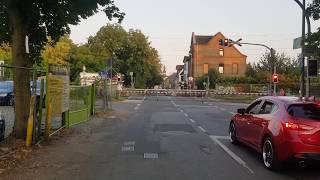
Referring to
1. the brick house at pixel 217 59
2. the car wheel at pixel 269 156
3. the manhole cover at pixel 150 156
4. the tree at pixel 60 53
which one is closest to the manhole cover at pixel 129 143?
the manhole cover at pixel 150 156

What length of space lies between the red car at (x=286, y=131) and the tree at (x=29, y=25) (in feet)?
18.8

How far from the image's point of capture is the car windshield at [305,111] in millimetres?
10973

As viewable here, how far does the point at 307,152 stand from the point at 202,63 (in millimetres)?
105615

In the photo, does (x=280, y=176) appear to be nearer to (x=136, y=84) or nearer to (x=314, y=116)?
(x=314, y=116)

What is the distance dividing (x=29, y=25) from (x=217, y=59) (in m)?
101

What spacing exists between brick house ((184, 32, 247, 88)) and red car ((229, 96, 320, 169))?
327 feet

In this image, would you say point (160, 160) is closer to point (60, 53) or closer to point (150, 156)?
point (150, 156)

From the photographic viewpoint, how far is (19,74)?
562 inches

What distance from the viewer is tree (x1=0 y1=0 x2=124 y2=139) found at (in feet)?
47.2

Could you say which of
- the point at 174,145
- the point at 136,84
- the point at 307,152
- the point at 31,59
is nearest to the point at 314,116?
the point at 307,152

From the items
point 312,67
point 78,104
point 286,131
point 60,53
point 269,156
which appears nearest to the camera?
point 286,131

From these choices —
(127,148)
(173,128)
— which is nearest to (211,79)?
(173,128)

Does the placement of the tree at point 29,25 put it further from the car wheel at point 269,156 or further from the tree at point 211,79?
the tree at point 211,79

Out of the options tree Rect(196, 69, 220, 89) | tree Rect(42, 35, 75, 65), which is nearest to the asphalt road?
tree Rect(42, 35, 75, 65)
